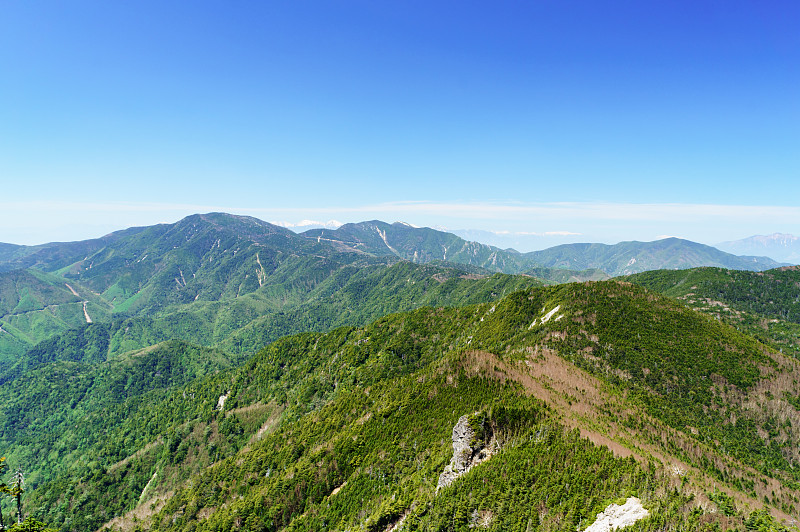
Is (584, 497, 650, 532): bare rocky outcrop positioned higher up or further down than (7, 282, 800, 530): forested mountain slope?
higher up

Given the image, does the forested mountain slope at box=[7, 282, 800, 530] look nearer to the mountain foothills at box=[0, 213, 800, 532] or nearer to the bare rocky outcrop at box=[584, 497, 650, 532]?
the mountain foothills at box=[0, 213, 800, 532]

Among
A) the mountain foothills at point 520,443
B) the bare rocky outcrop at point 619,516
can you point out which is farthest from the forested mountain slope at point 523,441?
the bare rocky outcrop at point 619,516

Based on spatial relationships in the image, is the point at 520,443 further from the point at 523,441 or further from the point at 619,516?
the point at 619,516

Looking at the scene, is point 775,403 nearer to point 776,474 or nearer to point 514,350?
point 776,474

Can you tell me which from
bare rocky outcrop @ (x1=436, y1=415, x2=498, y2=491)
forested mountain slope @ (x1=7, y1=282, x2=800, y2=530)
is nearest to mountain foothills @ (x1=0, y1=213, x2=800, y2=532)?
bare rocky outcrop @ (x1=436, y1=415, x2=498, y2=491)

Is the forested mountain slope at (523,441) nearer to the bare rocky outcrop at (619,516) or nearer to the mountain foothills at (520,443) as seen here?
the mountain foothills at (520,443)

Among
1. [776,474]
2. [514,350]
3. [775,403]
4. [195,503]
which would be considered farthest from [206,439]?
[775,403]
